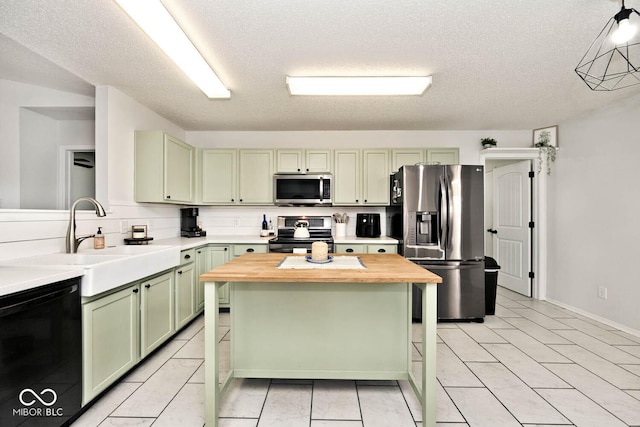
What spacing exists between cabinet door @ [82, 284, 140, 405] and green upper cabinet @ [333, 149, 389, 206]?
8.44 feet

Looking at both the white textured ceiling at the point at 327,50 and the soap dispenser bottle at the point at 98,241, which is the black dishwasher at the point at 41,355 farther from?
the white textured ceiling at the point at 327,50

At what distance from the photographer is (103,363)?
1853 mm

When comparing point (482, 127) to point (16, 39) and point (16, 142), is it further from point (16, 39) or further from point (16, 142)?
point (16, 142)

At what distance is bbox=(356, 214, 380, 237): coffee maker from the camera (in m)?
4.03

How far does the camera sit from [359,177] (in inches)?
157

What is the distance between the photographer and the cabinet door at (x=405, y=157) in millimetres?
3939

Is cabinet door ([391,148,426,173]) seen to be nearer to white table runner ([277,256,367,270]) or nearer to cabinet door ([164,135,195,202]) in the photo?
white table runner ([277,256,367,270])

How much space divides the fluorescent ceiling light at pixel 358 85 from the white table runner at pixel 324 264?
1502mm

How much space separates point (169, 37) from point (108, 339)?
1948 mm

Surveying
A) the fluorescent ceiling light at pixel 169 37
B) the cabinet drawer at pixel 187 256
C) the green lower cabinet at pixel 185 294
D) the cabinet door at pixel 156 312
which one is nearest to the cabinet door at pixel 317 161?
the fluorescent ceiling light at pixel 169 37

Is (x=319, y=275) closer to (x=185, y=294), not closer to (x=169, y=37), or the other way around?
(x=169, y=37)

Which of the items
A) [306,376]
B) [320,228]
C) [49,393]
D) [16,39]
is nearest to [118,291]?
[49,393]

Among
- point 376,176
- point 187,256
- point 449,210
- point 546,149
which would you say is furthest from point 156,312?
point 546,149

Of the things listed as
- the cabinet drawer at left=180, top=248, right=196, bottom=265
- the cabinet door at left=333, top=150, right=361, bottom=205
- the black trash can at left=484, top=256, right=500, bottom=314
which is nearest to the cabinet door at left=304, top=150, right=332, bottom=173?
the cabinet door at left=333, top=150, right=361, bottom=205
